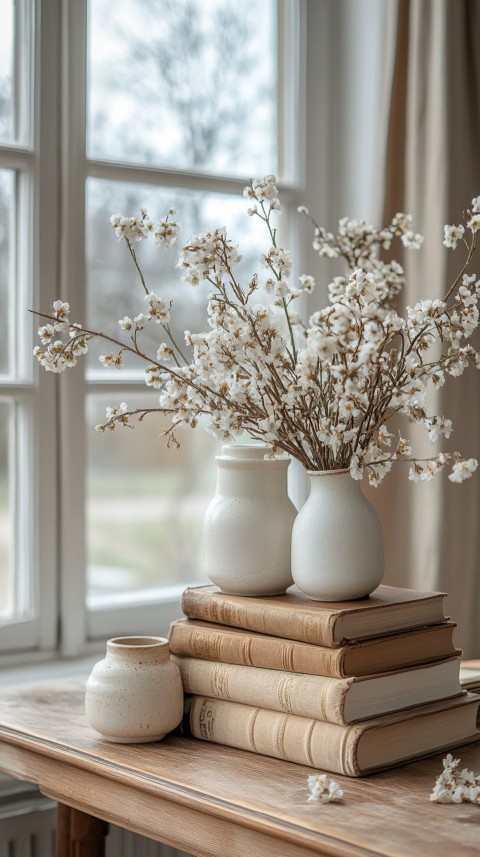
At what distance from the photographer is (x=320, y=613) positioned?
1.29 meters

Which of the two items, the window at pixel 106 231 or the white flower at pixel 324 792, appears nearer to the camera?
the white flower at pixel 324 792

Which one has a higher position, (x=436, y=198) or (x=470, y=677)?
(x=436, y=198)

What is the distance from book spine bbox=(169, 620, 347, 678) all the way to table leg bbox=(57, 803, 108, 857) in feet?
0.91

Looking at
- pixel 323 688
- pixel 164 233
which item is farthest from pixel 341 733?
pixel 164 233

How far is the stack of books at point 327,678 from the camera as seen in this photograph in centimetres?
127

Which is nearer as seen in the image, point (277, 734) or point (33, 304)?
point (277, 734)

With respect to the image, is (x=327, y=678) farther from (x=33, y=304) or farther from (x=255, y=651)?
(x=33, y=304)

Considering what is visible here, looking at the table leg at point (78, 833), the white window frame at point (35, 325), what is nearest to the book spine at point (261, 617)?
the table leg at point (78, 833)

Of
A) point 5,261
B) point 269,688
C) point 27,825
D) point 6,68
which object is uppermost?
point 6,68

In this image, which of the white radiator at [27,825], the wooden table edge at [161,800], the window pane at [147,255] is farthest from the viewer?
the window pane at [147,255]

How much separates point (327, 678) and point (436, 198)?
1128mm

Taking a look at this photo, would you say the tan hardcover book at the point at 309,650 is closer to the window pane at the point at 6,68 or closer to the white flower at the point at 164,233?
the white flower at the point at 164,233

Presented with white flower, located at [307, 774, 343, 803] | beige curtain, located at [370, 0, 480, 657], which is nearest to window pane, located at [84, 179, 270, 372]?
beige curtain, located at [370, 0, 480, 657]

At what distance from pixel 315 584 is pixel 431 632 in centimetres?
16
